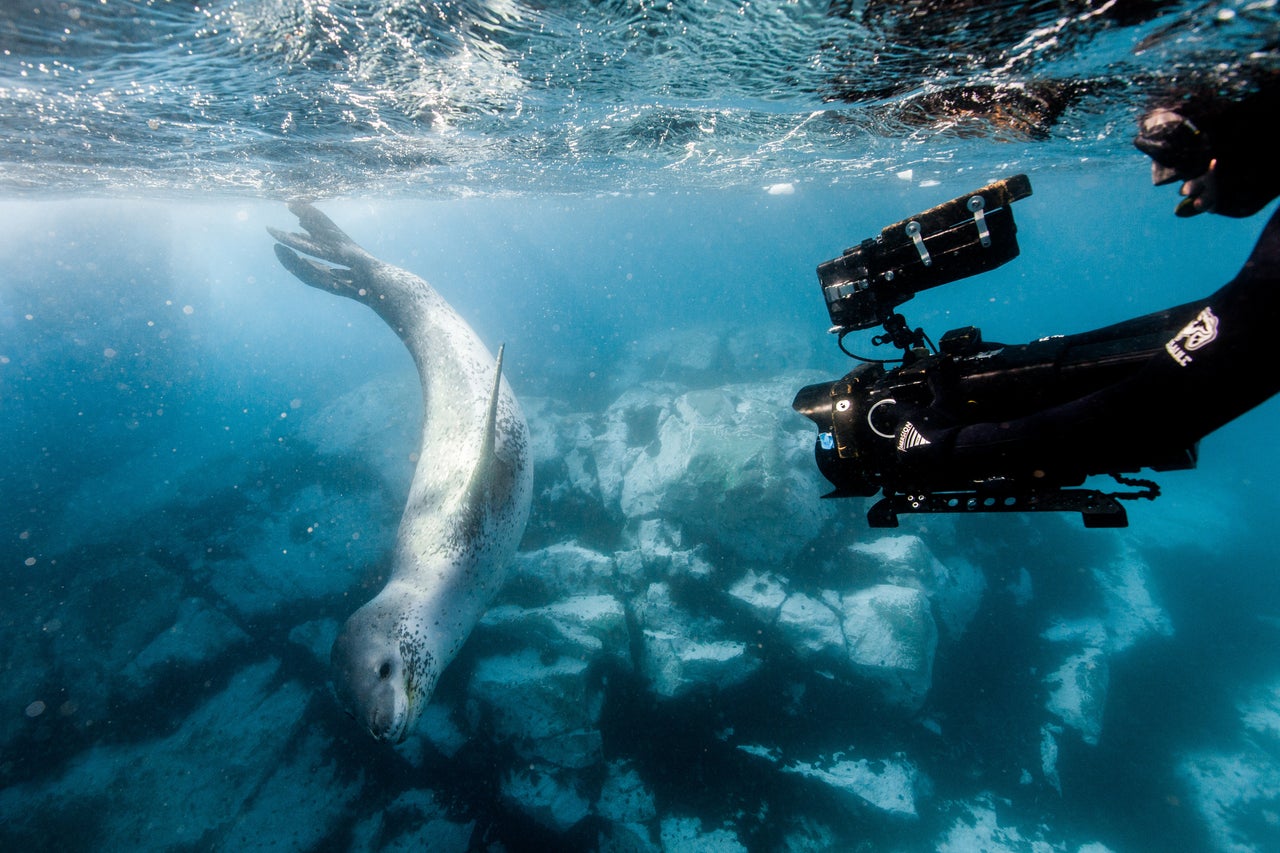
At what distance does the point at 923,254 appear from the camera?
2.35m

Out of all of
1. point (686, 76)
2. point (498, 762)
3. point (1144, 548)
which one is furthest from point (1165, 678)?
point (686, 76)

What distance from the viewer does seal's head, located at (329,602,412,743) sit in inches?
138

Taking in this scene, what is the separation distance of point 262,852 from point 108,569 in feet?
26.4

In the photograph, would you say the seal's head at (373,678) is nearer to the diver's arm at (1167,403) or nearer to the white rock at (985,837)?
the diver's arm at (1167,403)

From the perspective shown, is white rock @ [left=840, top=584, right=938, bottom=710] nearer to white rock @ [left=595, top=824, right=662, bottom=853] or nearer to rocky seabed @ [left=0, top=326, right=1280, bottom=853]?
rocky seabed @ [left=0, top=326, right=1280, bottom=853]

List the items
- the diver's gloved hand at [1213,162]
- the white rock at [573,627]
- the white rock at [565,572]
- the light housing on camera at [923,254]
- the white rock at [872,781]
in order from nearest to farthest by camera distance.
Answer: the diver's gloved hand at [1213,162] < the light housing on camera at [923,254] < the white rock at [872,781] < the white rock at [573,627] < the white rock at [565,572]

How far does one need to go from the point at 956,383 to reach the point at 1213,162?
1036 millimetres

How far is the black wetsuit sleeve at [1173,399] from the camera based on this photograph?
131 centimetres

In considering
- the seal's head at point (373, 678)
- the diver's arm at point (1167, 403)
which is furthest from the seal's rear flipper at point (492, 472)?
the diver's arm at point (1167, 403)

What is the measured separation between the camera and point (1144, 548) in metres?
16.4

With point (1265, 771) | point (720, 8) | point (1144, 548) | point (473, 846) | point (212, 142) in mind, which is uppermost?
point (720, 8)

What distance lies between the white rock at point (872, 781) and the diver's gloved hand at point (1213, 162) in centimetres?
873

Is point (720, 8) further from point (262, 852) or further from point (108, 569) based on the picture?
point (108, 569)

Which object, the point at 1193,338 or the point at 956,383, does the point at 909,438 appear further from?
the point at 1193,338
